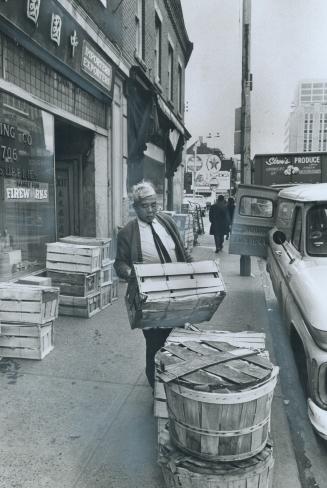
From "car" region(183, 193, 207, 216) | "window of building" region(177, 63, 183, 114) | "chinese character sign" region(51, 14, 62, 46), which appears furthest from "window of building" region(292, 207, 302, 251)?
"car" region(183, 193, 207, 216)

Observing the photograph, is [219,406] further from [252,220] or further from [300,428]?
[252,220]

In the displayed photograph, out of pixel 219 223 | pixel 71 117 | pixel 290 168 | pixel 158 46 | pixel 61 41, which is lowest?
pixel 219 223

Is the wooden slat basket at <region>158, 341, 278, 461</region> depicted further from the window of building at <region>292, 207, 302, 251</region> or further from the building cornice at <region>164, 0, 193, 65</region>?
the building cornice at <region>164, 0, 193, 65</region>

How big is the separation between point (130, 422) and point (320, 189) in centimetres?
359

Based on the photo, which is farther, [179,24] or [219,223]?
[179,24]

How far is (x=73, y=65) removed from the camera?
7578 millimetres

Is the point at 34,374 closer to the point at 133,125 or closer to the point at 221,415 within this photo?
the point at 221,415

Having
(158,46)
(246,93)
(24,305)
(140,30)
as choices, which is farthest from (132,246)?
(158,46)

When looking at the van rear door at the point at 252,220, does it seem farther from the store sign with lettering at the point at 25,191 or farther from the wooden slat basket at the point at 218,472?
the wooden slat basket at the point at 218,472

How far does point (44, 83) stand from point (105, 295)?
3562mm

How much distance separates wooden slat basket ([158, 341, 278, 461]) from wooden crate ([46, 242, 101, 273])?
399cm

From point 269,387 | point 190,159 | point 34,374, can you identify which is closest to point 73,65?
point 34,374

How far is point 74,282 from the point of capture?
6352mm

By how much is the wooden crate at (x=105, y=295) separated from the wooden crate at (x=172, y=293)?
11.6 ft
